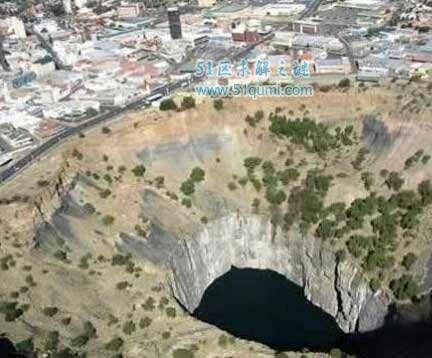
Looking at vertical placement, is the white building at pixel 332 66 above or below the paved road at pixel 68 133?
below

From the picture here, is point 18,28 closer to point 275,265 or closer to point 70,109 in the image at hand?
point 70,109

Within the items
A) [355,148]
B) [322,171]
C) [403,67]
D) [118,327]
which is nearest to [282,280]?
[322,171]

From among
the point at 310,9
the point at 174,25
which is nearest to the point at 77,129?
the point at 174,25

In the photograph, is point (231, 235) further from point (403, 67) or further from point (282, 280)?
point (403, 67)

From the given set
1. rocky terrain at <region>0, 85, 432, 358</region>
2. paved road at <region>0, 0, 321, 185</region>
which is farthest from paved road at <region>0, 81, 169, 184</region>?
rocky terrain at <region>0, 85, 432, 358</region>

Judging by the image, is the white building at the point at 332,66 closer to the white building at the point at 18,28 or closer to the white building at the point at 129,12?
the white building at the point at 129,12

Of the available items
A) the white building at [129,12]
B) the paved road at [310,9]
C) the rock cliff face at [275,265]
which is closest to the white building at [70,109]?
the rock cliff face at [275,265]
